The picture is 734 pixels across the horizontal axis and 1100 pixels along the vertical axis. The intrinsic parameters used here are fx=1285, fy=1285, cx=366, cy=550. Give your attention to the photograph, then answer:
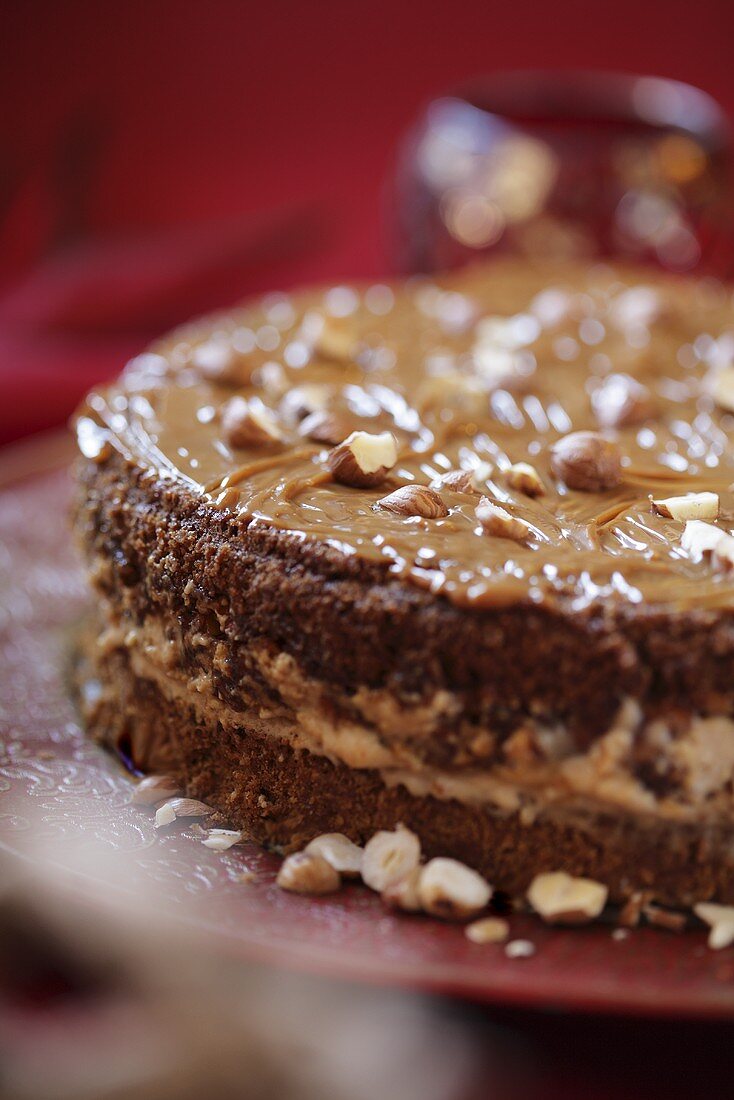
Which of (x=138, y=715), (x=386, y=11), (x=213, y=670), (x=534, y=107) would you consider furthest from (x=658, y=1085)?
Answer: (x=386, y=11)

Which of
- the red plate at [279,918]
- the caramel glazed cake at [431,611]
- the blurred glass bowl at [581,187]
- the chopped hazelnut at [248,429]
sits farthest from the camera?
the blurred glass bowl at [581,187]

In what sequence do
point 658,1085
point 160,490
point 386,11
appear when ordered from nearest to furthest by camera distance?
point 658,1085 < point 160,490 < point 386,11

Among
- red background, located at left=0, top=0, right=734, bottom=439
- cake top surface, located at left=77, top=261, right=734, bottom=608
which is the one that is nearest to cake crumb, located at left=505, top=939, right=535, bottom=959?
cake top surface, located at left=77, top=261, right=734, bottom=608

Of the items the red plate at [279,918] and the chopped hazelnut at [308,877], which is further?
the chopped hazelnut at [308,877]

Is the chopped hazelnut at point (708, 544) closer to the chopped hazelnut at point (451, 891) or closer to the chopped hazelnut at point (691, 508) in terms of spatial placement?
the chopped hazelnut at point (691, 508)

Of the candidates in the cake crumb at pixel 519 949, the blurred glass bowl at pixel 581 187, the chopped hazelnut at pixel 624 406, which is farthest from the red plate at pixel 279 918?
the blurred glass bowl at pixel 581 187

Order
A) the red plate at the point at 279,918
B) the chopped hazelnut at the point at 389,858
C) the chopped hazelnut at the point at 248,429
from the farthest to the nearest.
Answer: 1. the chopped hazelnut at the point at 248,429
2. the chopped hazelnut at the point at 389,858
3. the red plate at the point at 279,918

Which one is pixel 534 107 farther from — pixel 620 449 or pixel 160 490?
pixel 160 490

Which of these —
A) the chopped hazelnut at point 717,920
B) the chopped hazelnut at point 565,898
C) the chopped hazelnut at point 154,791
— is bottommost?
the chopped hazelnut at point 717,920
